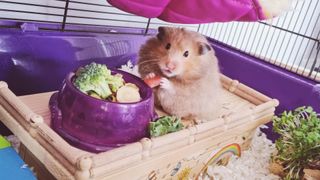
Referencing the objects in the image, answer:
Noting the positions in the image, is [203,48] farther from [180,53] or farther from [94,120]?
[94,120]

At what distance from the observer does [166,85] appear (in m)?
1.44

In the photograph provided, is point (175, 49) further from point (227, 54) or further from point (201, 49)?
point (227, 54)

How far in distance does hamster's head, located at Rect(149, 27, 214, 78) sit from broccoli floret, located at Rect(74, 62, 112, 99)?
333 mm

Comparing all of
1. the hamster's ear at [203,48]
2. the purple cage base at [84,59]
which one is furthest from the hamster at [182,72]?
the purple cage base at [84,59]

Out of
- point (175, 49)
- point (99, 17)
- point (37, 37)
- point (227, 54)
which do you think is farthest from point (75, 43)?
point (227, 54)

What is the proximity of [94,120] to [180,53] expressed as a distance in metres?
0.52

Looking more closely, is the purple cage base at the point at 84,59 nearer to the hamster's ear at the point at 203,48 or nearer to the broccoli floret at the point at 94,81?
the broccoli floret at the point at 94,81

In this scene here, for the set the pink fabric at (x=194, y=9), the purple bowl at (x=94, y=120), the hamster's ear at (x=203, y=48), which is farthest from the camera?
the hamster's ear at (x=203, y=48)

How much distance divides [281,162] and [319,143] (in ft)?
0.71

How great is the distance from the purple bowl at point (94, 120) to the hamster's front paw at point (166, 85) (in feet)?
0.91

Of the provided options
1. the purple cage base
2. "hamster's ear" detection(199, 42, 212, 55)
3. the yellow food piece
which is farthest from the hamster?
the purple cage base

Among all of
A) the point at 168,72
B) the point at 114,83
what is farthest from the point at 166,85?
the point at 114,83

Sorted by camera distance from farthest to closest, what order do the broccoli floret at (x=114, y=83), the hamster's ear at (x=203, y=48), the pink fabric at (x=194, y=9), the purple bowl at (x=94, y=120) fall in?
the hamster's ear at (x=203, y=48) → the pink fabric at (x=194, y=9) → the broccoli floret at (x=114, y=83) → the purple bowl at (x=94, y=120)

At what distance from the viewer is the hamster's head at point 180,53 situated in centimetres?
143
